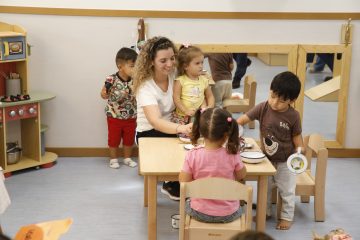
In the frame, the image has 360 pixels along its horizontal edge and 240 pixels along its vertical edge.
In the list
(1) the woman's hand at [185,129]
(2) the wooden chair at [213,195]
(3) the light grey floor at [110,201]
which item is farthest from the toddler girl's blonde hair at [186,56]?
(2) the wooden chair at [213,195]

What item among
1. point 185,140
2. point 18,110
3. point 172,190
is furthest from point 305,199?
point 18,110

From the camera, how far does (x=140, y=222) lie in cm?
426

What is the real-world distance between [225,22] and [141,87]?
159cm

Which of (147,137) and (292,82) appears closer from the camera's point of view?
(292,82)

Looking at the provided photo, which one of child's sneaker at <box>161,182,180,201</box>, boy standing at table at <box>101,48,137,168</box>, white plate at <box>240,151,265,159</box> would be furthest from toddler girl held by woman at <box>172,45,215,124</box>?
white plate at <box>240,151,265,159</box>

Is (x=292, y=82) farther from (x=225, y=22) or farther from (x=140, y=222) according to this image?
(x=225, y=22)

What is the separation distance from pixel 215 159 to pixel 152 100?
1078mm

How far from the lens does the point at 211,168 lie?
10.8 feet

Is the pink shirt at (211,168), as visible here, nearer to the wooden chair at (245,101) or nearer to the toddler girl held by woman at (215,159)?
the toddler girl held by woman at (215,159)

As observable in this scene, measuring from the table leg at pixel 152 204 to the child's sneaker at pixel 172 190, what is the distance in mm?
954

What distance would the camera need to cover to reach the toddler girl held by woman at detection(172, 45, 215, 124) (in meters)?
4.47

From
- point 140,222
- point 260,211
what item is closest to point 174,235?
point 140,222

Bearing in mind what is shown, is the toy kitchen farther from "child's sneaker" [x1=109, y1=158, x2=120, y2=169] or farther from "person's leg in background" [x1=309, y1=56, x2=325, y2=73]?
"person's leg in background" [x1=309, y1=56, x2=325, y2=73]

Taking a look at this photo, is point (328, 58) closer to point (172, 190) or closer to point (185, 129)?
point (172, 190)
